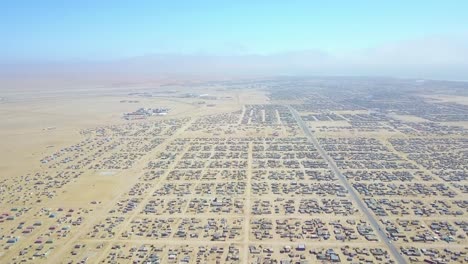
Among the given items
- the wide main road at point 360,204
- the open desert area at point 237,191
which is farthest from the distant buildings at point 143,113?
the wide main road at point 360,204

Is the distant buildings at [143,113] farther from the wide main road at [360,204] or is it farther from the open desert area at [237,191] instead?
the wide main road at [360,204]

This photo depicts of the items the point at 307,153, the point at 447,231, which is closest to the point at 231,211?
the point at 447,231

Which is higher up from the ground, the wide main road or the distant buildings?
the distant buildings

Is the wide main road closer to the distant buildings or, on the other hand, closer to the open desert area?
the open desert area

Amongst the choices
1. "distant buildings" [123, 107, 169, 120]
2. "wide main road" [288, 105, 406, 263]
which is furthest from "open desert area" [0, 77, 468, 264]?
"distant buildings" [123, 107, 169, 120]

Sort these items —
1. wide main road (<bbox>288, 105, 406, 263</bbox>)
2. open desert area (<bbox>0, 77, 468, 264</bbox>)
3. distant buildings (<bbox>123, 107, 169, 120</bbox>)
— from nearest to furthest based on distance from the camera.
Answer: wide main road (<bbox>288, 105, 406, 263</bbox>)
open desert area (<bbox>0, 77, 468, 264</bbox>)
distant buildings (<bbox>123, 107, 169, 120</bbox>)

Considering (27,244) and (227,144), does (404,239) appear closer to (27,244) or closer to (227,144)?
(27,244)

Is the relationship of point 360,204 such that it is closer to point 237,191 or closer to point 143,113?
point 237,191

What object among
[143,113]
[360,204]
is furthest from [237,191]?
[143,113]
